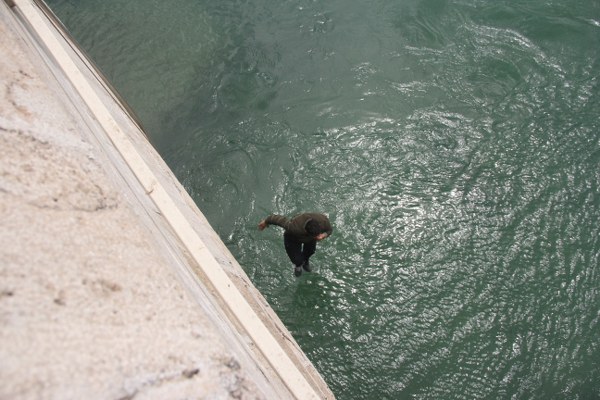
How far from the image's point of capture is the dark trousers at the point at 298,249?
13.9ft

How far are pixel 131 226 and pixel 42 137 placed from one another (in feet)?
1.88

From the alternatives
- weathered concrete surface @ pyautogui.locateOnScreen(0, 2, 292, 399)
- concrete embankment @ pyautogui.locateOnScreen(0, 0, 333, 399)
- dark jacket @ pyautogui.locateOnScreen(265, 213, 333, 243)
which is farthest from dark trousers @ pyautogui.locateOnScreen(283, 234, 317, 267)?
weathered concrete surface @ pyautogui.locateOnScreen(0, 2, 292, 399)

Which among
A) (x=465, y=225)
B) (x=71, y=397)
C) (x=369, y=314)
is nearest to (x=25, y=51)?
(x=71, y=397)

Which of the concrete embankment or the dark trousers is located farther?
the dark trousers

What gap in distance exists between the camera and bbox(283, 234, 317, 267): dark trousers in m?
4.25

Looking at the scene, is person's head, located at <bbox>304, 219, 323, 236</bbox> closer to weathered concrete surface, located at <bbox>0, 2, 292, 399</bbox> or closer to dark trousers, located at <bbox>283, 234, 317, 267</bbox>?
dark trousers, located at <bbox>283, 234, 317, 267</bbox>

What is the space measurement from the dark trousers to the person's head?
46 centimetres

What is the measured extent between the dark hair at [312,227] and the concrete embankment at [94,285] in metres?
1.67

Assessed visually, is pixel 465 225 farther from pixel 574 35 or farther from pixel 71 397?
pixel 71 397

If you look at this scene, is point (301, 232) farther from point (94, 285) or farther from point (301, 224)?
point (94, 285)

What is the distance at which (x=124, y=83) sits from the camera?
24.4 ft

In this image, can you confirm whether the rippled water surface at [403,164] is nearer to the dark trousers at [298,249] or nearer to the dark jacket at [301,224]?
the dark trousers at [298,249]

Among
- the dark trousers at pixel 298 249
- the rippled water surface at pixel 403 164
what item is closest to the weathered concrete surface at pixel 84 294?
the dark trousers at pixel 298 249

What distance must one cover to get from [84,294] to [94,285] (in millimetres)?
52
